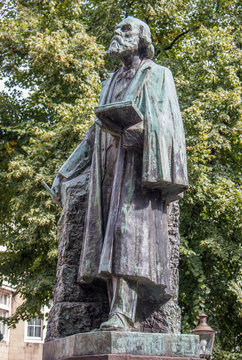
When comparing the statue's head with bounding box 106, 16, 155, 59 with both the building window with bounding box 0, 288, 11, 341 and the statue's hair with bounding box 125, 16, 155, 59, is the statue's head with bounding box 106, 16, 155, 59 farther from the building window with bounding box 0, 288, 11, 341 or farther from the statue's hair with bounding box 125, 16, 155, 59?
the building window with bounding box 0, 288, 11, 341

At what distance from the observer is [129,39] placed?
4.82 meters

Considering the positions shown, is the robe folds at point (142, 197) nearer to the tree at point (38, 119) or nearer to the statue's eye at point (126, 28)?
the statue's eye at point (126, 28)

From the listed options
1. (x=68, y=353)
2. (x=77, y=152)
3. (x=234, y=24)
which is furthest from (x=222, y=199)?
(x=68, y=353)

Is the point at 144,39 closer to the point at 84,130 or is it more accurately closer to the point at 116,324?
the point at 116,324

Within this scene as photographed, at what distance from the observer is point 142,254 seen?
4.24 metres

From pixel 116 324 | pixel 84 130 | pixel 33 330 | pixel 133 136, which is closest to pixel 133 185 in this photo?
pixel 133 136

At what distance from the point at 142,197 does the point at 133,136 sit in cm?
44

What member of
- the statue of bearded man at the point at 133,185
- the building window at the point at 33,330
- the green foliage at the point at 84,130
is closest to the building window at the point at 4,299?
the building window at the point at 33,330

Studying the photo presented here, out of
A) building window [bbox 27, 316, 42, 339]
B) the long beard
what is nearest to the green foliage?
the long beard

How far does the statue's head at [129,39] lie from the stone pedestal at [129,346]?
2148mm

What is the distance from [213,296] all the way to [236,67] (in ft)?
20.0

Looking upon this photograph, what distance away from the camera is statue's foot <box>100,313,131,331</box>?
399 cm

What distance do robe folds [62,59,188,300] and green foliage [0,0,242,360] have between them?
30.0 feet

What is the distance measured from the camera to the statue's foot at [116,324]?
157 inches
